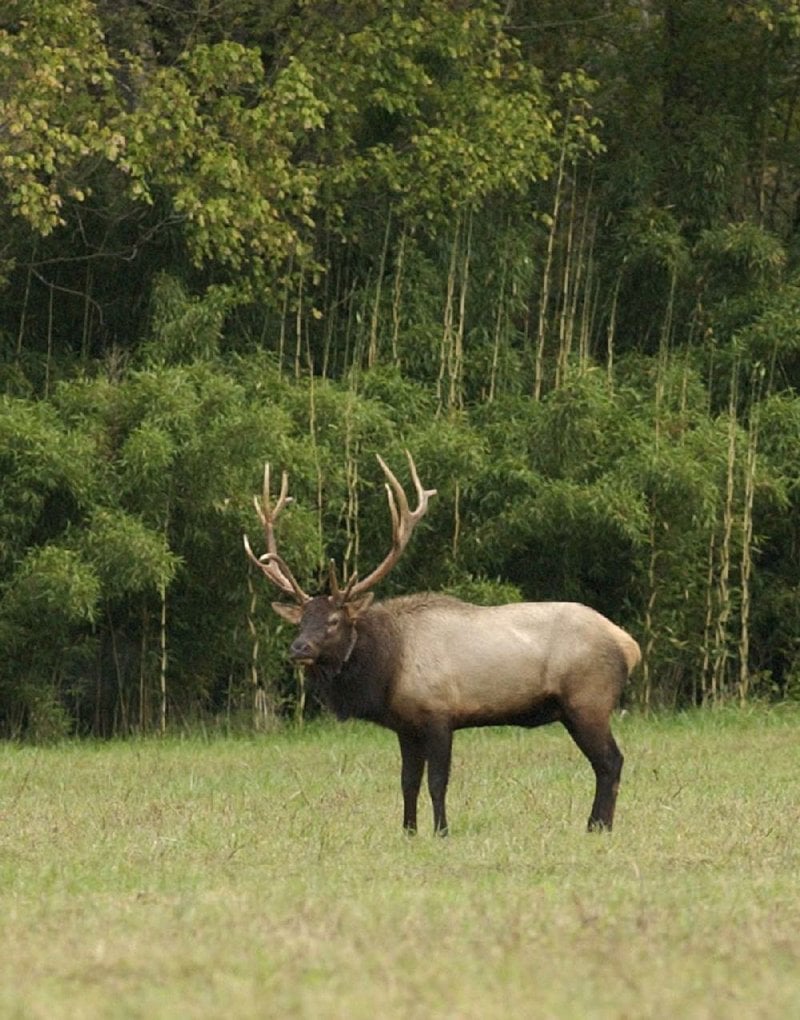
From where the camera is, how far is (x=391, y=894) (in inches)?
299

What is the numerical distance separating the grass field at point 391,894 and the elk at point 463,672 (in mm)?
368

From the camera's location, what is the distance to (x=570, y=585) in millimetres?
17750

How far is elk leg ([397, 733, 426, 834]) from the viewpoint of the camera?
10.5 m

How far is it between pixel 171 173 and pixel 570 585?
4059 mm

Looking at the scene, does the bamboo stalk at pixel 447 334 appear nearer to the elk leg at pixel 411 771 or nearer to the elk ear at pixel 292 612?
the elk ear at pixel 292 612

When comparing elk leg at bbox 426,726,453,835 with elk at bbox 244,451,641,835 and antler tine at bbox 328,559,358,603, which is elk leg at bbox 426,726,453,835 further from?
antler tine at bbox 328,559,358,603

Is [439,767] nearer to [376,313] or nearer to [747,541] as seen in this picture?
[376,313]

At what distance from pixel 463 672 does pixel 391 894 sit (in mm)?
3106

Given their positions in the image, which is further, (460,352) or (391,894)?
(460,352)

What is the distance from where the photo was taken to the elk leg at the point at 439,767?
33.9 ft

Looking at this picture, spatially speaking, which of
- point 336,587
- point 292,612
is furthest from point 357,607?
point 292,612

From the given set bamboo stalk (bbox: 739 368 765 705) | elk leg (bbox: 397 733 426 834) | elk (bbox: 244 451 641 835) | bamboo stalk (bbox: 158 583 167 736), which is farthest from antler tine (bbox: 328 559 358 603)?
bamboo stalk (bbox: 739 368 765 705)

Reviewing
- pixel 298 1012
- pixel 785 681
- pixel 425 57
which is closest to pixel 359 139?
pixel 425 57

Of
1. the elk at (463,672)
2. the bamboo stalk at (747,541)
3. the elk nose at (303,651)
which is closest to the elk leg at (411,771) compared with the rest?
Result: the elk at (463,672)
